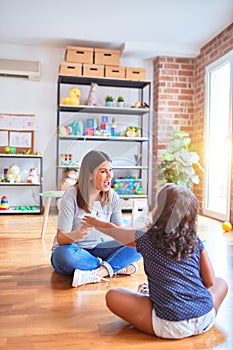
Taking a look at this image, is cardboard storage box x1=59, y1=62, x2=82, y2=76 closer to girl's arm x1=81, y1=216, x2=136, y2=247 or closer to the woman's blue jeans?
the woman's blue jeans

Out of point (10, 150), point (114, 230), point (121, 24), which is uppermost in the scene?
point (121, 24)

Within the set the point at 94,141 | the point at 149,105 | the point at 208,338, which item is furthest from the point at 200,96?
the point at 208,338

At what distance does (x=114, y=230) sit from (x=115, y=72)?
3.28 m

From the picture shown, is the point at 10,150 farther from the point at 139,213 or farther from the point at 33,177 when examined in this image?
the point at 139,213

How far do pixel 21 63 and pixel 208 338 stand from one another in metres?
4.07

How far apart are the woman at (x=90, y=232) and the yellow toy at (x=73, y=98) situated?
2.76 meters

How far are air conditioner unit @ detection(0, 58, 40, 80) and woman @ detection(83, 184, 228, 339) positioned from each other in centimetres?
369

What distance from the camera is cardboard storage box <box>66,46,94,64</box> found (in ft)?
14.0

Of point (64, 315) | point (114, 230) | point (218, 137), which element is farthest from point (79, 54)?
point (64, 315)

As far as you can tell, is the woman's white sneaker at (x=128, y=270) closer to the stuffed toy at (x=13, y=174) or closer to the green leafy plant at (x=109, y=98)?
the stuffed toy at (x=13, y=174)

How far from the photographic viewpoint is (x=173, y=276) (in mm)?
1199

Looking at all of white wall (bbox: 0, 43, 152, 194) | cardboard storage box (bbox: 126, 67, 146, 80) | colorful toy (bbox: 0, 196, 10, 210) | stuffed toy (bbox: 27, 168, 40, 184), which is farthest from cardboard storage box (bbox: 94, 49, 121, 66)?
colorful toy (bbox: 0, 196, 10, 210)

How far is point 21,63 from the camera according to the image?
4492 millimetres

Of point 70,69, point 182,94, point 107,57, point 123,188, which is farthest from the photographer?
point 182,94
